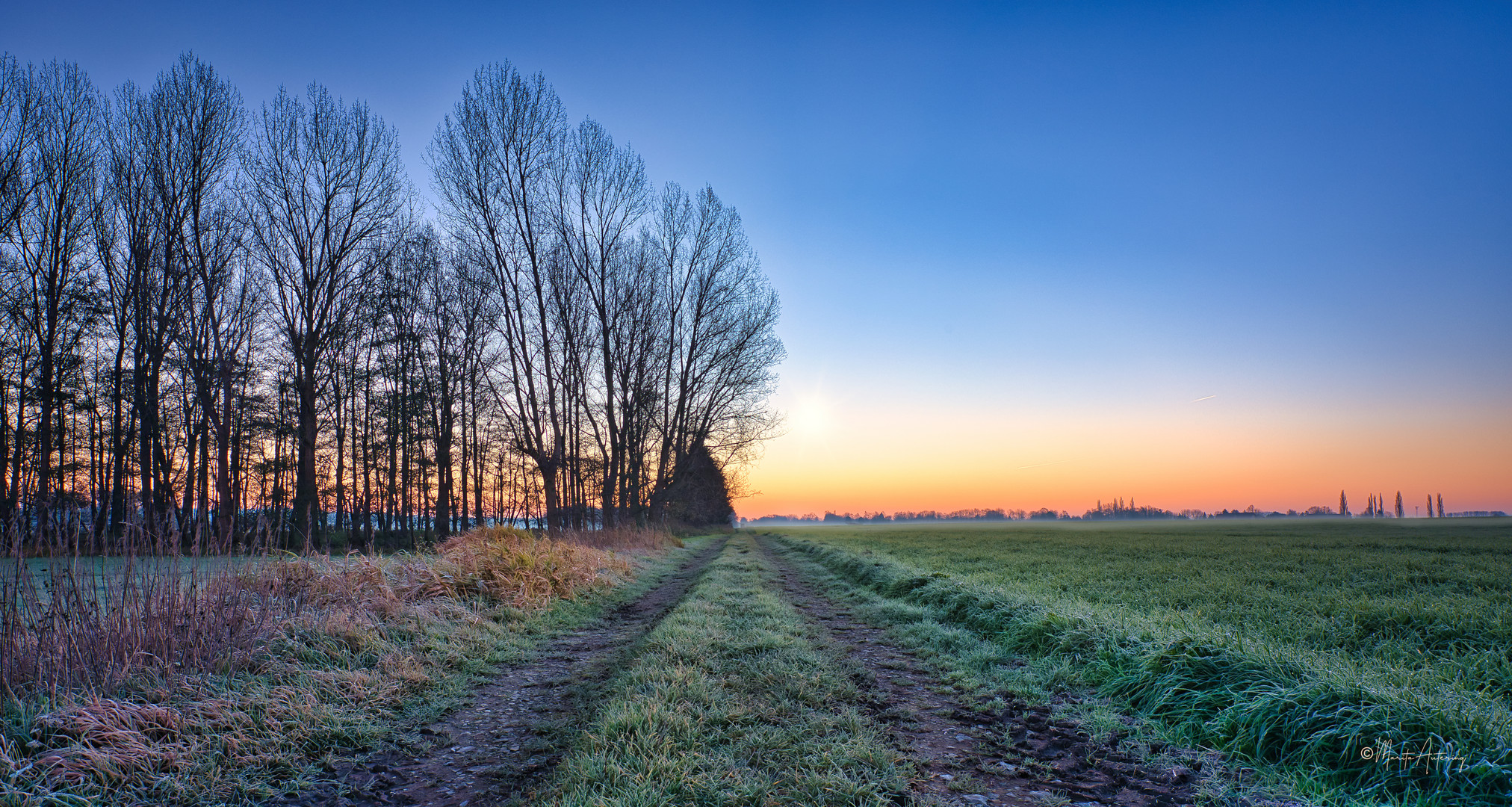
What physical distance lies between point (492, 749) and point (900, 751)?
293 centimetres

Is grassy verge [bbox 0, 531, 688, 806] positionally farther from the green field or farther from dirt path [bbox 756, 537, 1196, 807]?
the green field

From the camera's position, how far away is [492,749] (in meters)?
4.25

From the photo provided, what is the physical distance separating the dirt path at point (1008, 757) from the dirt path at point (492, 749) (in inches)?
100

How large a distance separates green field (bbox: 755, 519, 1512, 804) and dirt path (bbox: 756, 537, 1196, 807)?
679mm

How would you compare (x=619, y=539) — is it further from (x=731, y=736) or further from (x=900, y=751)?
(x=900, y=751)

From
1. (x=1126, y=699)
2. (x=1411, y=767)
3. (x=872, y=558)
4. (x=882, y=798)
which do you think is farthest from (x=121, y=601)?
(x=872, y=558)

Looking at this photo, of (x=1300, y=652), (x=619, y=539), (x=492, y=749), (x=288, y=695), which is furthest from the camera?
(x=619, y=539)

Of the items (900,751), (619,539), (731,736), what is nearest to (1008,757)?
(900,751)

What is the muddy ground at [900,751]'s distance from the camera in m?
3.47

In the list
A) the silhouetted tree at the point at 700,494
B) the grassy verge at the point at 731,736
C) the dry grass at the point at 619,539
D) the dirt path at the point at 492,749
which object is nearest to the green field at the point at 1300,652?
the grassy verge at the point at 731,736

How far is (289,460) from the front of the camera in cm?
3022

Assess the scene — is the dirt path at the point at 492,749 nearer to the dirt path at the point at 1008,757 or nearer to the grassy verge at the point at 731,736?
the grassy verge at the point at 731,736

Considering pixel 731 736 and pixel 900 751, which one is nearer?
pixel 900 751

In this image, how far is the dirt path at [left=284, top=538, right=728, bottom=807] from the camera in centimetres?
355
